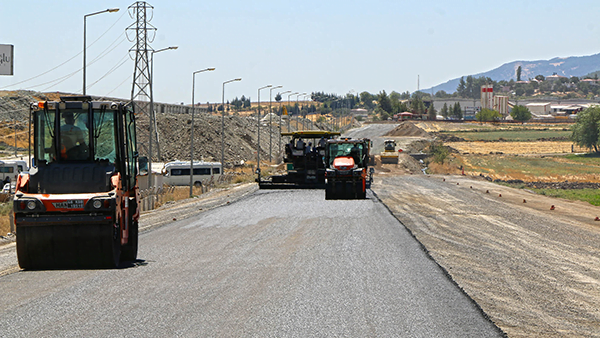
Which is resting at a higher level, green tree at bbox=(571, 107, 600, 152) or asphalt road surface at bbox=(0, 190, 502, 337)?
green tree at bbox=(571, 107, 600, 152)

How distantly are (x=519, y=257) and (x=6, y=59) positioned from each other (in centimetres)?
4101

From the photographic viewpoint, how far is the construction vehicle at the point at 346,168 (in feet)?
110

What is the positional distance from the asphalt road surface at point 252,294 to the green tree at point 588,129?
100 metres

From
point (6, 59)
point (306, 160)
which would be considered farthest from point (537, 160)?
point (6, 59)

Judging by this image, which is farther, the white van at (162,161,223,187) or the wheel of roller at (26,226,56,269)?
the white van at (162,161,223,187)

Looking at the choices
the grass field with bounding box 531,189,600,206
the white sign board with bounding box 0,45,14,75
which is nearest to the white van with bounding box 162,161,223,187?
the white sign board with bounding box 0,45,14,75

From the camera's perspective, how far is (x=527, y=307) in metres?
12.5

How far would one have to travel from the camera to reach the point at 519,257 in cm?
1817

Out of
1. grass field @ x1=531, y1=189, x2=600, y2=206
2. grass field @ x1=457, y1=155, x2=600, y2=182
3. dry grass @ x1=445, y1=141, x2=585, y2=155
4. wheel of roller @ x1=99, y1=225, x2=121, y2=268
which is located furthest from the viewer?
dry grass @ x1=445, y1=141, x2=585, y2=155

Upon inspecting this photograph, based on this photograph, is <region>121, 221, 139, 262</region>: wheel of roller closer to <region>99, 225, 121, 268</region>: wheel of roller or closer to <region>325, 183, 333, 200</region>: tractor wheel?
<region>99, 225, 121, 268</region>: wheel of roller

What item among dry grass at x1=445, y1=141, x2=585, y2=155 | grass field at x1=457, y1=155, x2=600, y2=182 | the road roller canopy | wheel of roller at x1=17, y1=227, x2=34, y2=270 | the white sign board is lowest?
grass field at x1=457, y1=155, x2=600, y2=182

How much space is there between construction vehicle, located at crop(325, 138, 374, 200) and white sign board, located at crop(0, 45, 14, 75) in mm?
26190

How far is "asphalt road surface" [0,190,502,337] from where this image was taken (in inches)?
408

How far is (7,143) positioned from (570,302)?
302 feet
